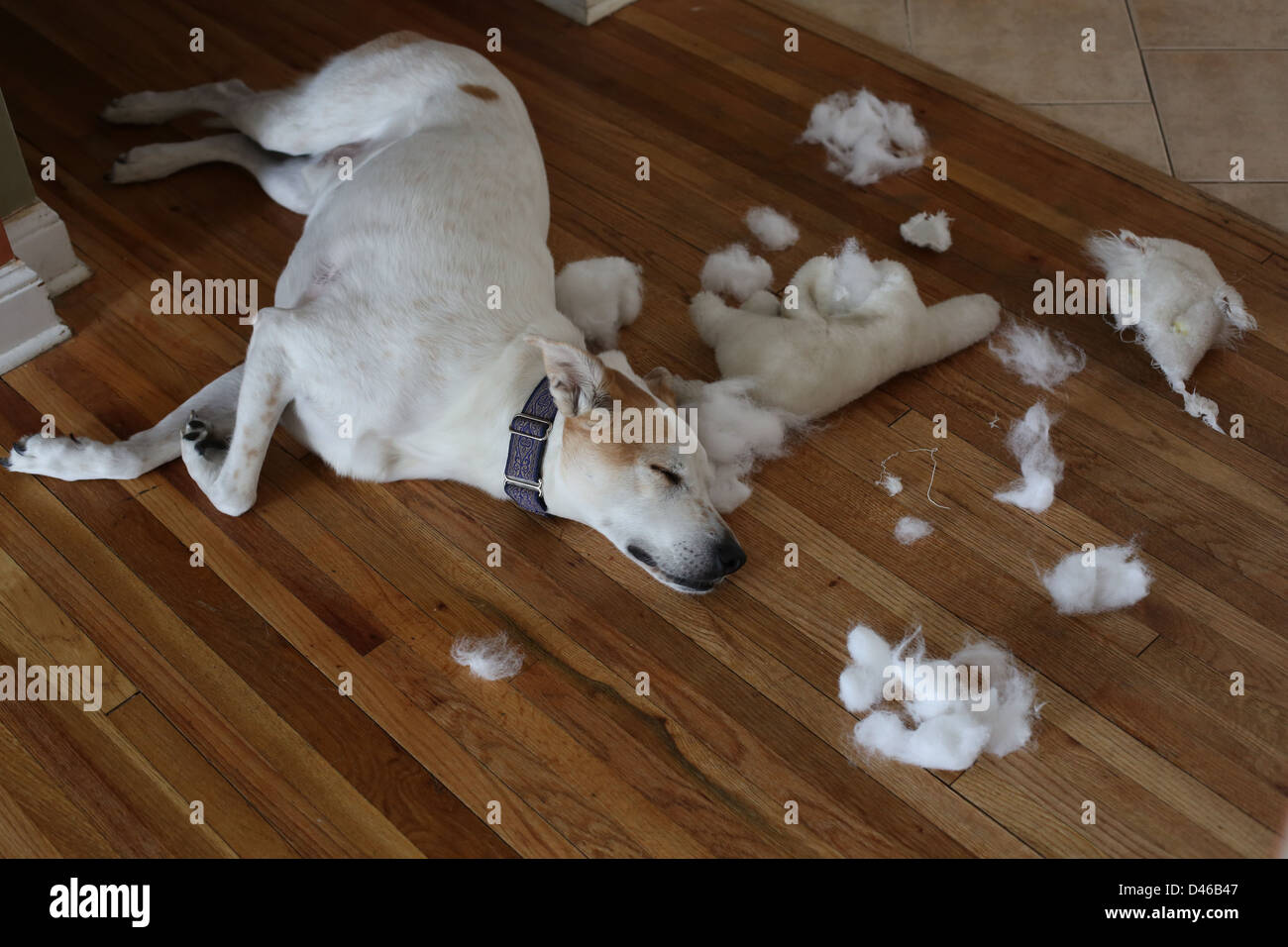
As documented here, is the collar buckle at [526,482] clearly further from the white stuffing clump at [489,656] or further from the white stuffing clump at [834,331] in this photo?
the white stuffing clump at [834,331]

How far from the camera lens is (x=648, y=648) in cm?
189

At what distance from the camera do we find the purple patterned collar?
72.6 inches

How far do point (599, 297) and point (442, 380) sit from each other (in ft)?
1.88

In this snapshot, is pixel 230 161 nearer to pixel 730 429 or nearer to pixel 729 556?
pixel 730 429

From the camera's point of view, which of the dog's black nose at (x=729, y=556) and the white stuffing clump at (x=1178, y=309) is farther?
the white stuffing clump at (x=1178, y=309)

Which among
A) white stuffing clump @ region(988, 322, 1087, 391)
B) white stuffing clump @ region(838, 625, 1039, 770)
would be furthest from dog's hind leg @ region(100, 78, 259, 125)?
white stuffing clump @ region(838, 625, 1039, 770)

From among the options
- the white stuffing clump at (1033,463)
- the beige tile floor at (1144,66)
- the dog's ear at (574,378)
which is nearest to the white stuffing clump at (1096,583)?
the white stuffing clump at (1033,463)

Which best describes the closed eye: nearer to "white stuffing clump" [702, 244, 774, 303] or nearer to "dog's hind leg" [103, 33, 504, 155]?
"white stuffing clump" [702, 244, 774, 303]

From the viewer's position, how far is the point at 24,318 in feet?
7.35

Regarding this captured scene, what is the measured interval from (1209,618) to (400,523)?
4.63 ft

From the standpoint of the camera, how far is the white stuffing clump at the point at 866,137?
9.31ft

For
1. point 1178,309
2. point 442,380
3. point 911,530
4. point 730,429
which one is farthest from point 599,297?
point 1178,309

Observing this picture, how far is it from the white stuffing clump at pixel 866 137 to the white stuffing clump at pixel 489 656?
1.55m

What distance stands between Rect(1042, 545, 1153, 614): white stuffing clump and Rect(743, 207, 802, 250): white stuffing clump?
1.00 meters
